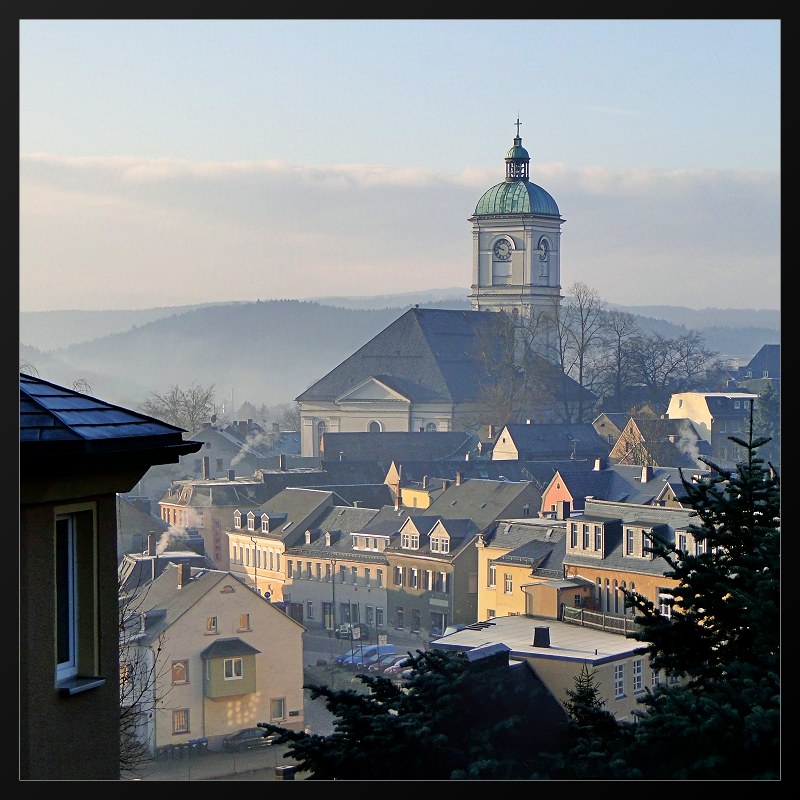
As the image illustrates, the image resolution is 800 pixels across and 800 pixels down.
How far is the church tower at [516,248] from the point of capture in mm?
10781

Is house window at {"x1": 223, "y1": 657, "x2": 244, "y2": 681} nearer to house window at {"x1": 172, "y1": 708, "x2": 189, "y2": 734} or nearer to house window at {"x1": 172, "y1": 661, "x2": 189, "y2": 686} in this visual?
house window at {"x1": 172, "y1": 661, "x2": 189, "y2": 686}

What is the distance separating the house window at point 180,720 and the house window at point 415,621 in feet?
7.99

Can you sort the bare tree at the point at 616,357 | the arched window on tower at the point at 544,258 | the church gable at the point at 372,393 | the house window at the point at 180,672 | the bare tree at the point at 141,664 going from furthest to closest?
1. the church gable at the point at 372,393
2. the arched window on tower at the point at 544,258
3. the bare tree at the point at 616,357
4. the house window at the point at 180,672
5. the bare tree at the point at 141,664

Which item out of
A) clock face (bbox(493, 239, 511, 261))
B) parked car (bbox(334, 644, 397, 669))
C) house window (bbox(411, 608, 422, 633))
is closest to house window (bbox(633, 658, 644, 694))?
parked car (bbox(334, 644, 397, 669))

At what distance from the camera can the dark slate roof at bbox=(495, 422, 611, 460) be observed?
13867mm

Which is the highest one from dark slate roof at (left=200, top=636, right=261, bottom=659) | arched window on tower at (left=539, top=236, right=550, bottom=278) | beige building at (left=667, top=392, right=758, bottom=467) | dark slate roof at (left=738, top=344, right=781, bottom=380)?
arched window on tower at (left=539, top=236, right=550, bottom=278)

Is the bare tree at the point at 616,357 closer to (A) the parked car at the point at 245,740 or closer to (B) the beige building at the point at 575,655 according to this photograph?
(B) the beige building at the point at 575,655

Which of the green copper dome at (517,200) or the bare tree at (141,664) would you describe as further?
the green copper dome at (517,200)

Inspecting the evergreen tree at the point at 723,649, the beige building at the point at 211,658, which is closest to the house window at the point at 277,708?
the beige building at the point at 211,658

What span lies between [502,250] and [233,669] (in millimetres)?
5095

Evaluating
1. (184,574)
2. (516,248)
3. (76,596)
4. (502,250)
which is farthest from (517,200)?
(76,596)

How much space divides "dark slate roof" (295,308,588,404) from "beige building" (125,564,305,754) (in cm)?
302
